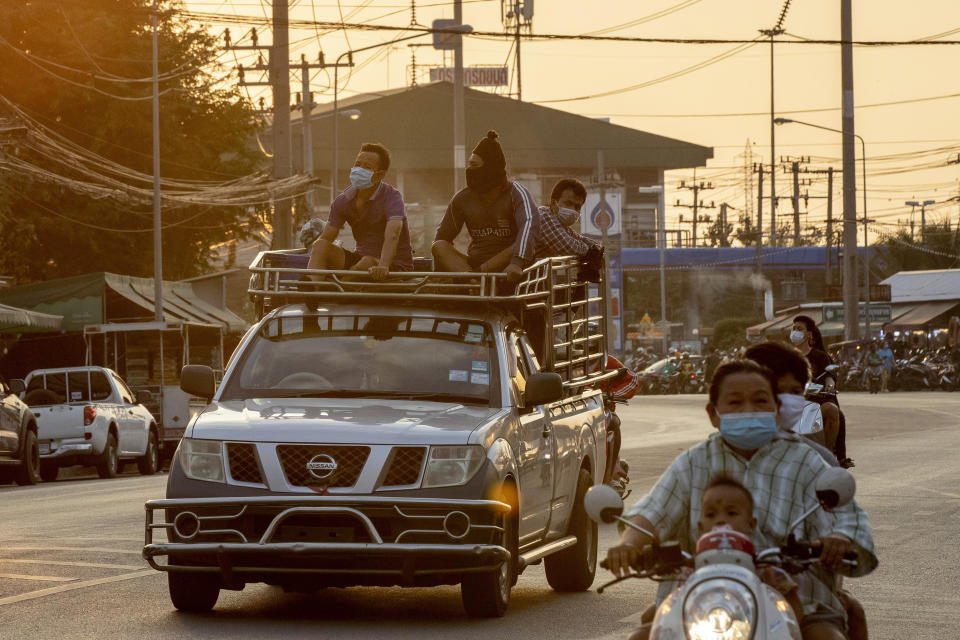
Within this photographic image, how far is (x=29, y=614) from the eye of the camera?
1034cm

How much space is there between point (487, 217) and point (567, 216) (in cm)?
113

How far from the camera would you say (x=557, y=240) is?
512 inches

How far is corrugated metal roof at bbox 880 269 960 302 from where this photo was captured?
83062 mm

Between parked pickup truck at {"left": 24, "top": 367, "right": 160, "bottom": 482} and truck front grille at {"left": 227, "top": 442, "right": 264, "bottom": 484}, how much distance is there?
18.6 meters

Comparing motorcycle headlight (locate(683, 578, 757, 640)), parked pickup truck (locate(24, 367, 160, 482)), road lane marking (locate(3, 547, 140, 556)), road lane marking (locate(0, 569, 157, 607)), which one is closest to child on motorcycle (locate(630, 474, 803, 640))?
motorcycle headlight (locate(683, 578, 757, 640))

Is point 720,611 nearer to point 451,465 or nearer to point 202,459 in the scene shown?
point 451,465

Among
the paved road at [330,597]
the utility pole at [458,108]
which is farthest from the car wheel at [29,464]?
the utility pole at [458,108]

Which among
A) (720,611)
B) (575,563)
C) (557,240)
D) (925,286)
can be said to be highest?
(557,240)

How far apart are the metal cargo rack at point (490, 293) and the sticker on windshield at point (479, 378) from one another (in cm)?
A: 45

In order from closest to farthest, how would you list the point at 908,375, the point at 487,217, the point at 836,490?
the point at 836,490, the point at 487,217, the point at 908,375

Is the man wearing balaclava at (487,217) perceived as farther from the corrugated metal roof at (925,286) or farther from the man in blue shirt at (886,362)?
the corrugated metal roof at (925,286)

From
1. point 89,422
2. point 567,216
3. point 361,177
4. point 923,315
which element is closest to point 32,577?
point 361,177

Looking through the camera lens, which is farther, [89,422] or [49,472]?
[49,472]

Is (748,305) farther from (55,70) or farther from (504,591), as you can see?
(504,591)
